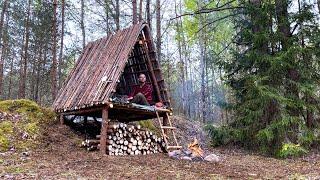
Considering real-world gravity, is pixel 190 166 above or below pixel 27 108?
below

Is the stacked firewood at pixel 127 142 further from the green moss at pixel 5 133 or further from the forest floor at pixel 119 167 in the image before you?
the green moss at pixel 5 133

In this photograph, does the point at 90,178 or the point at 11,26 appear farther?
the point at 11,26

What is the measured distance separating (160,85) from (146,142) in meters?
2.10

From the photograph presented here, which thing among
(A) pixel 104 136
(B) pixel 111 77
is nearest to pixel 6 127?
(A) pixel 104 136

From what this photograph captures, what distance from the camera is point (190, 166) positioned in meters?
7.39

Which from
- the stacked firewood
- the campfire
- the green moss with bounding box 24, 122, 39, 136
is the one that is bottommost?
the campfire

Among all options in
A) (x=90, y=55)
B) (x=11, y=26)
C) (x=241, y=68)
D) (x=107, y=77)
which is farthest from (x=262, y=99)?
(x=11, y=26)

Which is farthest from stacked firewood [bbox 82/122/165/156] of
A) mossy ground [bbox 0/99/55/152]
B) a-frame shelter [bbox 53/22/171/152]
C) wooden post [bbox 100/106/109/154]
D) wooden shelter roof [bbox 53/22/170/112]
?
mossy ground [bbox 0/99/55/152]

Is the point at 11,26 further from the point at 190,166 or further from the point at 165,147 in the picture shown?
the point at 190,166

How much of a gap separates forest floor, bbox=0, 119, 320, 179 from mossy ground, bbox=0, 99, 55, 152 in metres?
0.43

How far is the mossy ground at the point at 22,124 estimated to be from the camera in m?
9.00

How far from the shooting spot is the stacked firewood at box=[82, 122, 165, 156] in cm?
902

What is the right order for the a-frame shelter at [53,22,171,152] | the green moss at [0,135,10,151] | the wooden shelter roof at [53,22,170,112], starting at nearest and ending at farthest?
the green moss at [0,135,10,151], the a-frame shelter at [53,22,171,152], the wooden shelter roof at [53,22,170,112]

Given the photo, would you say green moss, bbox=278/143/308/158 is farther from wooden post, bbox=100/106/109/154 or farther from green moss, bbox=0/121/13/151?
green moss, bbox=0/121/13/151
